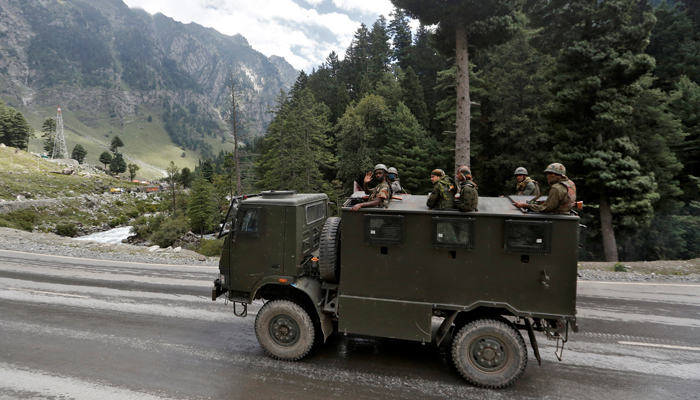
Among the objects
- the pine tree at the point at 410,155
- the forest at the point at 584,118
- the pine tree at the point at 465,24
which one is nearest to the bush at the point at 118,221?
the forest at the point at 584,118

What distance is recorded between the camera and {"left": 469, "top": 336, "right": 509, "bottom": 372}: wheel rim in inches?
205

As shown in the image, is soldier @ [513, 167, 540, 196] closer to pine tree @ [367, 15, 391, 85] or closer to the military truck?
the military truck

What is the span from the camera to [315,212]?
6.91 m

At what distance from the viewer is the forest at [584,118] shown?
1627cm

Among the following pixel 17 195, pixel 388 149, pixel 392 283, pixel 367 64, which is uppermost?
pixel 367 64

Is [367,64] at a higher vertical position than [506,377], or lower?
higher

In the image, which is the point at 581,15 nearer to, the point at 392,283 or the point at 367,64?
the point at 392,283

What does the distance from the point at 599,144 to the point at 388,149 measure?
59.8 feet

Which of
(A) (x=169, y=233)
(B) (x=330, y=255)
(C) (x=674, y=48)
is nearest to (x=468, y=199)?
(B) (x=330, y=255)

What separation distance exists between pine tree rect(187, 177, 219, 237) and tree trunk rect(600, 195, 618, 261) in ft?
150

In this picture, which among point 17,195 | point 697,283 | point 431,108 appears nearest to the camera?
point 697,283

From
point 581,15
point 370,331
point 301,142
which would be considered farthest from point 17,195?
point 581,15

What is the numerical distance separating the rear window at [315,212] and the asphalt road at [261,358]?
246cm

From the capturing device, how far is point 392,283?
5453mm
